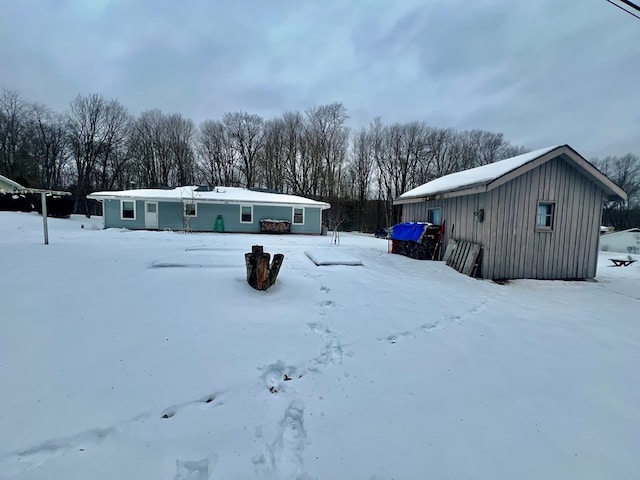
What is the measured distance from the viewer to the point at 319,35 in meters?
14.0

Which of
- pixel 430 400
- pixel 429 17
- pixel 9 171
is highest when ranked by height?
pixel 429 17

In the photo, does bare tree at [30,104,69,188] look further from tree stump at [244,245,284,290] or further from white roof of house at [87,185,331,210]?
tree stump at [244,245,284,290]

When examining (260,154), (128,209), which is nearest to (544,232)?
(128,209)

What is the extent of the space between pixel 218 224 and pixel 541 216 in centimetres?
1605

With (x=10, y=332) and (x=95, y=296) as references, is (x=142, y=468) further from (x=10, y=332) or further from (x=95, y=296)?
(x=95, y=296)

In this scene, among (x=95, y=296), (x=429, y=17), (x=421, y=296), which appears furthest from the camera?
(x=429, y=17)

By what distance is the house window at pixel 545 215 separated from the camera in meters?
7.89

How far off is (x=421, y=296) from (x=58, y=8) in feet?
48.9

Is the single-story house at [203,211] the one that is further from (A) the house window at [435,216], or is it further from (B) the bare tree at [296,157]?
(B) the bare tree at [296,157]

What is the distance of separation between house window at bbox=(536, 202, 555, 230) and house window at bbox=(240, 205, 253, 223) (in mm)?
14743

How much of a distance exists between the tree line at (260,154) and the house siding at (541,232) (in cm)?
1916

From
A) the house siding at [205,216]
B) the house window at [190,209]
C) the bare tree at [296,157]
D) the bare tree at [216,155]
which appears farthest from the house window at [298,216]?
the bare tree at [216,155]

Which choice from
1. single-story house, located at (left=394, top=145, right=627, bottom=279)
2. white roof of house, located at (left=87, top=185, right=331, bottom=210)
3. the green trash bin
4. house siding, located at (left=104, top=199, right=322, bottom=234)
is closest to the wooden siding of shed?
single-story house, located at (left=394, top=145, right=627, bottom=279)

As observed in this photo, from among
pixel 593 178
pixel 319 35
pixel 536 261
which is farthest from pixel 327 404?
pixel 319 35
